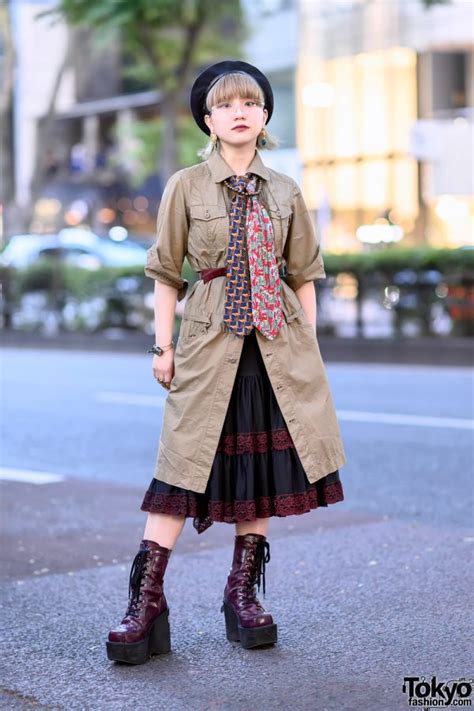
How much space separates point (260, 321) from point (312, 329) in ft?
0.89

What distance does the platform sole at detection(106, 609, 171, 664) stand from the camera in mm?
4250

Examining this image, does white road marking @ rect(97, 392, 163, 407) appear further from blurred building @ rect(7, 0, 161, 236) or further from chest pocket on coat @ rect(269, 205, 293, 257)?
blurred building @ rect(7, 0, 161, 236)

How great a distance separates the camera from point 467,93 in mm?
36219

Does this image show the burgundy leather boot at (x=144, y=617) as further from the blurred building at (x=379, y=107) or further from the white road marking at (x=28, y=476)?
the blurred building at (x=379, y=107)

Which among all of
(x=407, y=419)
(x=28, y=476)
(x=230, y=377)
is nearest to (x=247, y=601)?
(x=230, y=377)

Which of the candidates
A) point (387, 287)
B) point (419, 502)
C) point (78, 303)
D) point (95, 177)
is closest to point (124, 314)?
point (78, 303)

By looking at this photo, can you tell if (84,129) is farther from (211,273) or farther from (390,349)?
(211,273)

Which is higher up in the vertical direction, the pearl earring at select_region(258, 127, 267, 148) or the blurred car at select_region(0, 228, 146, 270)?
the blurred car at select_region(0, 228, 146, 270)

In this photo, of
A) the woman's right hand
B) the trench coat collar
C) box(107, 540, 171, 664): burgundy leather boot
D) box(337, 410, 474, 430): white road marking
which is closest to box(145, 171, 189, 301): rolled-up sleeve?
the trench coat collar

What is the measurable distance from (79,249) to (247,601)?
2527 cm

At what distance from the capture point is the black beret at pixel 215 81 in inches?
175

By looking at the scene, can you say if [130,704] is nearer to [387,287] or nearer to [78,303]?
[387,287]

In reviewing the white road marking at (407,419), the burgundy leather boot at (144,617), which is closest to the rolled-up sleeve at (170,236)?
the burgundy leather boot at (144,617)

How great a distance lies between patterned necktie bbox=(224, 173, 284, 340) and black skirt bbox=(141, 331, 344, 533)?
0.28ft
